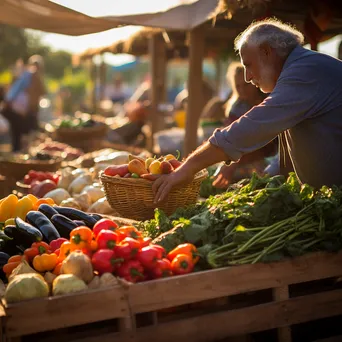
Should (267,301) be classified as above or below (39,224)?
below

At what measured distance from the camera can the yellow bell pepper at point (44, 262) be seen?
3635 millimetres

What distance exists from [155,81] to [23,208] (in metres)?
7.72

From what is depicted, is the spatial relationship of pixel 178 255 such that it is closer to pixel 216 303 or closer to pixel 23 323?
pixel 216 303

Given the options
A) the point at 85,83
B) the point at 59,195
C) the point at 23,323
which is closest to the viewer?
the point at 23,323

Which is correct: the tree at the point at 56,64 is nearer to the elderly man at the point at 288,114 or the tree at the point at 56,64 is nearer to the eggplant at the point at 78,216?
the eggplant at the point at 78,216

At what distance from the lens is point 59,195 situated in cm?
612

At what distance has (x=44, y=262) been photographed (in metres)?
3.64

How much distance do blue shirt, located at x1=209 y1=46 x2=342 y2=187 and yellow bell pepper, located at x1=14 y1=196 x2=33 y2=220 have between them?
164cm

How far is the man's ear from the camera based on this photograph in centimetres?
410

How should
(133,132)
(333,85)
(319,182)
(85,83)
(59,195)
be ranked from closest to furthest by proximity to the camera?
(333,85) → (319,182) → (59,195) → (133,132) → (85,83)

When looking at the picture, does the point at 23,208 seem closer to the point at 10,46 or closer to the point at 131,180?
the point at 131,180

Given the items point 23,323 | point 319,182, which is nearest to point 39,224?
point 23,323

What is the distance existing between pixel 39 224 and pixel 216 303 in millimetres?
1366

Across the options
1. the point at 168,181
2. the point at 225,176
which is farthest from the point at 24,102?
the point at 168,181
